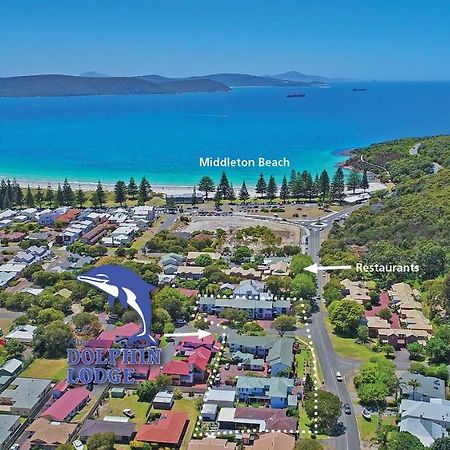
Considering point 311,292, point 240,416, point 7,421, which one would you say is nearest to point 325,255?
point 311,292

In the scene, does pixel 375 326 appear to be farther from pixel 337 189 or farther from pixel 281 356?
pixel 337 189

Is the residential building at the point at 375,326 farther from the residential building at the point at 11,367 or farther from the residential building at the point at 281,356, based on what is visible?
the residential building at the point at 11,367

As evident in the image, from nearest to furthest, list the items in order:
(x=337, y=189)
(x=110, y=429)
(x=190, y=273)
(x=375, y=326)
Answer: (x=110, y=429), (x=375, y=326), (x=190, y=273), (x=337, y=189)

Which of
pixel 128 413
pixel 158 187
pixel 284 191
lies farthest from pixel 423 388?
pixel 158 187

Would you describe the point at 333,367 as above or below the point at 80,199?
below

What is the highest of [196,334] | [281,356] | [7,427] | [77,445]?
[281,356]

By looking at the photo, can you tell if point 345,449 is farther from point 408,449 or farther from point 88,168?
point 88,168

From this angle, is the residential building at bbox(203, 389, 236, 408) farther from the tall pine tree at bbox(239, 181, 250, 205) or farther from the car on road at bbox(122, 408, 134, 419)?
the tall pine tree at bbox(239, 181, 250, 205)

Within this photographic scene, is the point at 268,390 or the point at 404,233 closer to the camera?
the point at 268,390
